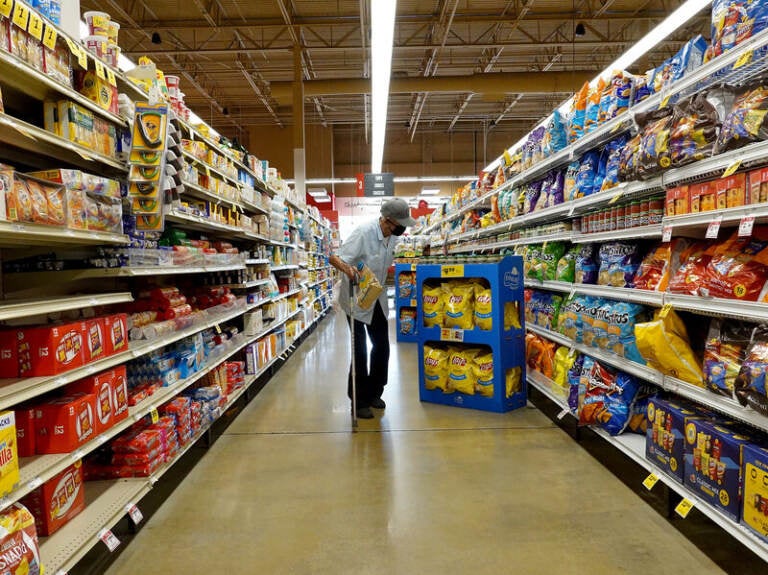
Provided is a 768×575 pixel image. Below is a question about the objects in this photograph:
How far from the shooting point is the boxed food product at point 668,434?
7.34ft

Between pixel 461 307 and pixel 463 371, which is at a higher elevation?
→ pixel 461 307

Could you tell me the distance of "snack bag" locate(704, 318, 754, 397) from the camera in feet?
6.54

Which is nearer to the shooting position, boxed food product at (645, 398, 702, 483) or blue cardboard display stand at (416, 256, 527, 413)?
boxed food product at (645, 398, 702, 483)

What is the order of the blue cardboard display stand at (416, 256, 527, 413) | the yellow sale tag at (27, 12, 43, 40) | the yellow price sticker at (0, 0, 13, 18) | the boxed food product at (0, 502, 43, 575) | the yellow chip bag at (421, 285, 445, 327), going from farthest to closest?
the yellow chip bag at (421, 285, 445, 327) < the blue cardboard display stand at (416, 256, 527, 413) < the yellow sale tag at (27, 12, 43, 40) < the yellow price sticker at (0, 0, 13, 18) < the boxed food product at (0, 502, 43, 575)

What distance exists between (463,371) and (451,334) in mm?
326

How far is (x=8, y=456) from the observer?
1.60 metres

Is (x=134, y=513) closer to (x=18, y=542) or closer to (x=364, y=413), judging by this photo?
(x=18, y=542)

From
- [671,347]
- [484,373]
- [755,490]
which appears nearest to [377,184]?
[484,373]

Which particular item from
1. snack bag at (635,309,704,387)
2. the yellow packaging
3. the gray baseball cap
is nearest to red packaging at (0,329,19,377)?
the yellow packaging

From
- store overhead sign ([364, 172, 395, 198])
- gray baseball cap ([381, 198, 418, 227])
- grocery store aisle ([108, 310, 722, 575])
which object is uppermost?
store overhead sign ([364, 172, 395, 198])

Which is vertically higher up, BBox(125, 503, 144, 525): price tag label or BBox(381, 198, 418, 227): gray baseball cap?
BBox(381, 198, 418, 227): gray baseball cap

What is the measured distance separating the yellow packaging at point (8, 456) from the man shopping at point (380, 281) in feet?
8.41

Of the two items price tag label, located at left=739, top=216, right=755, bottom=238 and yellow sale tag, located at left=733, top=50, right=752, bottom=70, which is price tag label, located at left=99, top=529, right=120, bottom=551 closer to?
price tag label, located at left=739, top=216, right=755, bottom=238

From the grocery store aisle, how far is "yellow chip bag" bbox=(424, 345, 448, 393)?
1.34 feet
